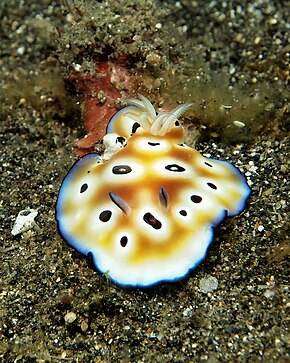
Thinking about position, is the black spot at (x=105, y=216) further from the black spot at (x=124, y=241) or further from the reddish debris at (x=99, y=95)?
the reddish debris at (x=99, y=95)

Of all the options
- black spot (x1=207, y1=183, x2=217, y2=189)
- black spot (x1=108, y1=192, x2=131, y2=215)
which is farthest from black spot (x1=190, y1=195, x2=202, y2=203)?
black spot (x1=108, y1=192, x2=131, y2=215)

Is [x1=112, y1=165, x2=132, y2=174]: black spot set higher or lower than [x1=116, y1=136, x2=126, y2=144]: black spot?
Answer: higher

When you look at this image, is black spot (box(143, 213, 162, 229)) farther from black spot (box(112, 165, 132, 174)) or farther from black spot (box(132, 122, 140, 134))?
black spot (box(132, 122, 140, 134))

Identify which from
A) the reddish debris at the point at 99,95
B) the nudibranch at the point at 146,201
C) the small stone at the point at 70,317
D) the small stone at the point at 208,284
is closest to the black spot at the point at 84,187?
the nudibranch at the point at 146,201

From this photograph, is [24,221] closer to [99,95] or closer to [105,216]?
[105,216]

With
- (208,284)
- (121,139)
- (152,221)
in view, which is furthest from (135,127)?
(208,284)

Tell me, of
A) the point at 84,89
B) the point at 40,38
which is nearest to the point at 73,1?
the point at 84,89
